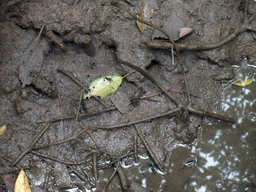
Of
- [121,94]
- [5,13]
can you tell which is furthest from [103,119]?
[5,13]

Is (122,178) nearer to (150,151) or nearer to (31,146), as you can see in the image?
(150,151)

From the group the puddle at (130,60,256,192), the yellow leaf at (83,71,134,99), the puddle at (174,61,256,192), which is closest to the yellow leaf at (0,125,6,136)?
the yellow leaf at (83,71,134,99)

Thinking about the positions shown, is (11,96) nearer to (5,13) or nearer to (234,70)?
(5,13)

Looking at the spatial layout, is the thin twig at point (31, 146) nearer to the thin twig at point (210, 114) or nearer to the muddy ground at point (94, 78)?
the muddy ground at point (94, 78)

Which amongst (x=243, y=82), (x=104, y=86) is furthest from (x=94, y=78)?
(x=243, y=82)

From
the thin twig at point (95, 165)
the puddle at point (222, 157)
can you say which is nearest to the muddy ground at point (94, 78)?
the thin twig at point (95, 165)

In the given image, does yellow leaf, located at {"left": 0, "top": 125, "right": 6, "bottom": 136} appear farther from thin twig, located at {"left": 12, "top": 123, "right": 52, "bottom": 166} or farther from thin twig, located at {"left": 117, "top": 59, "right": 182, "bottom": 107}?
thin twig, located at {"left": 117, "top": 59, "right": 182, "bottom": 107}

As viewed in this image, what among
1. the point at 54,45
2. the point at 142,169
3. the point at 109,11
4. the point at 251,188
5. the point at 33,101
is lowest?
the point at 251,188
